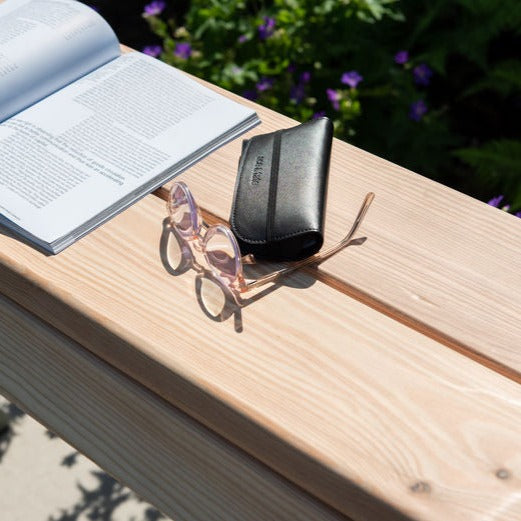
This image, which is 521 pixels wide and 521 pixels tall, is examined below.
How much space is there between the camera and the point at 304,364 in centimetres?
96

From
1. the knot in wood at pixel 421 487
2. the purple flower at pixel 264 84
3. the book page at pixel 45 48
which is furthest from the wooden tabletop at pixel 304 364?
the purple flower at pixel 264 84

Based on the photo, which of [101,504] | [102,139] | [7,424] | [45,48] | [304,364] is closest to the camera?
[304,364]

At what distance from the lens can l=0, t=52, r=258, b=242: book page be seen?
1.15 m

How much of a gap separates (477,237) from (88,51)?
0.78 meters

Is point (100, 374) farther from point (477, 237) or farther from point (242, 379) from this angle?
point (477, 237)

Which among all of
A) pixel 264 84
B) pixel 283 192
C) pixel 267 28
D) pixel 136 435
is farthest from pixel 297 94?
pixel 136 435

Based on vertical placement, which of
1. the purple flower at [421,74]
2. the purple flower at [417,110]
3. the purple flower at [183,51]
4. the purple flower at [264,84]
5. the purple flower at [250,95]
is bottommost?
the purple flower at [250,95]

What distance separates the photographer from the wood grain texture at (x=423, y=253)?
101cm

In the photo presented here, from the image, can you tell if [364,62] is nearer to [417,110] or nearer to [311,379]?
[417,110]

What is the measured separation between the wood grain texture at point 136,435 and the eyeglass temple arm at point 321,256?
0.22m

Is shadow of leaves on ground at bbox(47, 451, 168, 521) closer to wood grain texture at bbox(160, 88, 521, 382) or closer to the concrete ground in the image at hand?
the concrete ground

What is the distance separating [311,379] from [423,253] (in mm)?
282

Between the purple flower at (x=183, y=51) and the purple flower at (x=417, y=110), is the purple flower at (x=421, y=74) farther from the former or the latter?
the purple flower at (x=183, y=51)

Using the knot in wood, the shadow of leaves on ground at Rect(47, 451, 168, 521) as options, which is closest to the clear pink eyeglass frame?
the knot in wood
